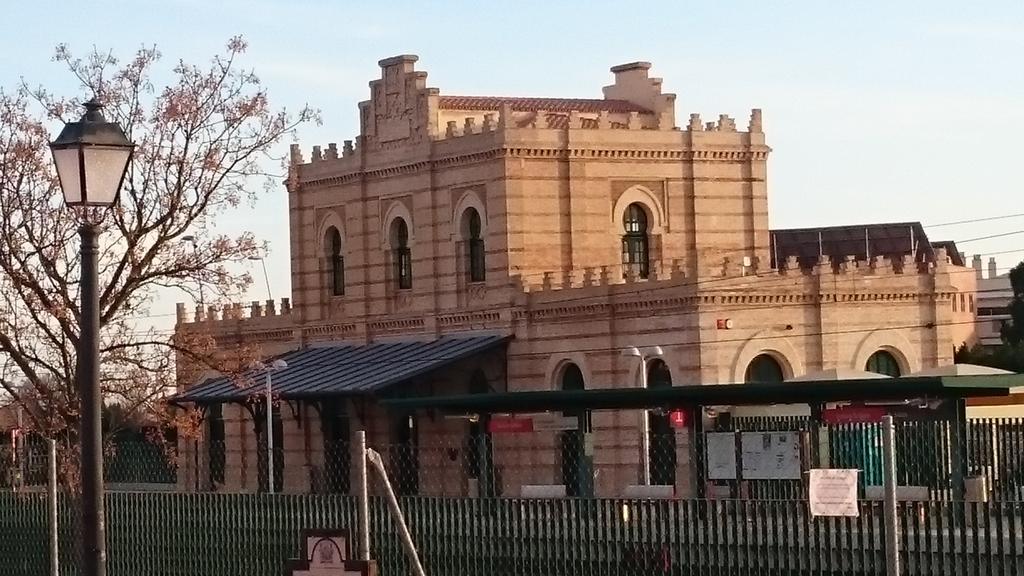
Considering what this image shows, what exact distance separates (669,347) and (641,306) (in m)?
1.12

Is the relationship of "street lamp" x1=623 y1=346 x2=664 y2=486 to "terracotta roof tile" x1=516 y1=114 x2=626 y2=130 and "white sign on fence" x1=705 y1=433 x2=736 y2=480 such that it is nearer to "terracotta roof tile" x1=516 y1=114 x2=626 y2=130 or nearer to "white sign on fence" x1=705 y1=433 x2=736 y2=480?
"terracotta roof tile" x1=516 y1=114 x2=626 y2=130

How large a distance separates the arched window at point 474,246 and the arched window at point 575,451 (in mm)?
3628

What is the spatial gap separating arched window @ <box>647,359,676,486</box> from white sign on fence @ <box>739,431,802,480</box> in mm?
17453

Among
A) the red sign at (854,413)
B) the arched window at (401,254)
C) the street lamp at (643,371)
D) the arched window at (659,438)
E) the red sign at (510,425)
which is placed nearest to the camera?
the red sign at (854,413)

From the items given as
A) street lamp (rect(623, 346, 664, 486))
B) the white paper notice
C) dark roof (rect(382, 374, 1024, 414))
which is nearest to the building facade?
street lamp (rect(623, 346, 664, 486))

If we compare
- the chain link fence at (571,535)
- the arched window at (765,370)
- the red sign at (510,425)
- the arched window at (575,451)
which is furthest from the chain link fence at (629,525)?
the arched window at (765,370)

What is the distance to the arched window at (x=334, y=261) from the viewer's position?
54.2m

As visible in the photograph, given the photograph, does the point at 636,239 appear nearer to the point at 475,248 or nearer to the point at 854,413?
the point at 475,248

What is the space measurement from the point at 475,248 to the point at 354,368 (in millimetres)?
3996

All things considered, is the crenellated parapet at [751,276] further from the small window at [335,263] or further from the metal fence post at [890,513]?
the metal fence post at [890,513]

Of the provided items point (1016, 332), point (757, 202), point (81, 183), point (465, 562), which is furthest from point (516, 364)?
point (1016, 332)

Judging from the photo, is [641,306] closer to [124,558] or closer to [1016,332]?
[124,558]

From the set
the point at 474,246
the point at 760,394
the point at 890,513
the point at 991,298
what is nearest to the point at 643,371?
the point at 474,246

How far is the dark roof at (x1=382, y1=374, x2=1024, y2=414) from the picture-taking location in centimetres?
2656
